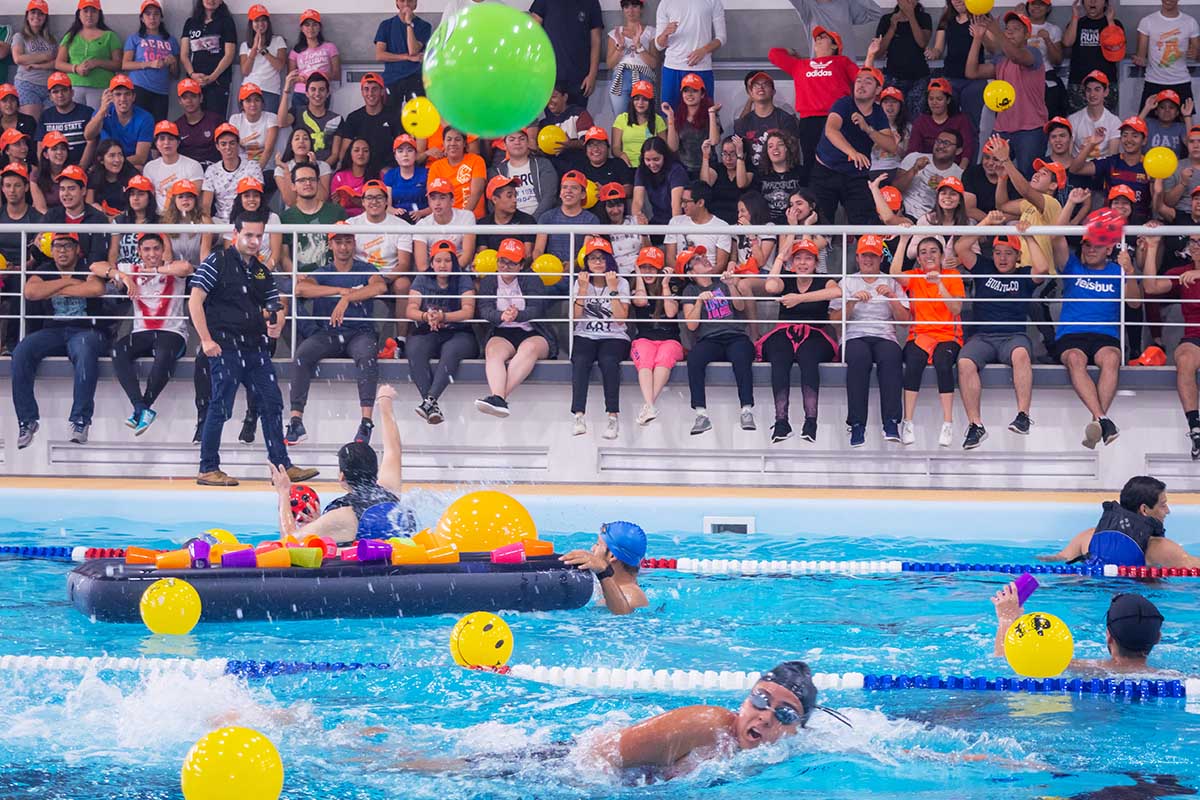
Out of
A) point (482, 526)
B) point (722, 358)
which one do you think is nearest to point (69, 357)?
point (482, 526)

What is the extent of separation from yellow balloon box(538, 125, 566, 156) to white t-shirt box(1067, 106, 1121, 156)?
3.95m

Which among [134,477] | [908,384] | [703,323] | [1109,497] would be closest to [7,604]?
[134,477]

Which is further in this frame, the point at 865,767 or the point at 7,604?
Result: the point at 7,604

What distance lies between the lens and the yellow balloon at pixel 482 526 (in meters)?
7.30

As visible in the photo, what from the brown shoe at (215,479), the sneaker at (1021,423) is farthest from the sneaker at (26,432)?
the sneaker at (1021,423)

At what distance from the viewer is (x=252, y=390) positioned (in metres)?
9.64

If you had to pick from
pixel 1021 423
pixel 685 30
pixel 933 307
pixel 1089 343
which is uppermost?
pixel 685 30

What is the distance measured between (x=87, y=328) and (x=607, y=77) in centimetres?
483

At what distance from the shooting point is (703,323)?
10.4 m

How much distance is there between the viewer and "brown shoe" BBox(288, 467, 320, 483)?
989 cm

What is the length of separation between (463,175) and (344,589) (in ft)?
17.2

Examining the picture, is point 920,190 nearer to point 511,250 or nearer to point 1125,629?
point 511,250

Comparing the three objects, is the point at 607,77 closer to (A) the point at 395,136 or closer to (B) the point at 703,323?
(A) the point at 395,136

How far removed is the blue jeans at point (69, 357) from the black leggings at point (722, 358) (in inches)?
169
